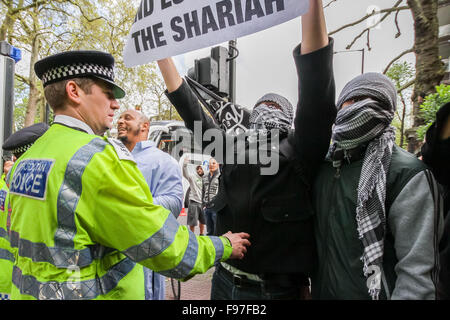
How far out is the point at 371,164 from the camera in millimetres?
1383

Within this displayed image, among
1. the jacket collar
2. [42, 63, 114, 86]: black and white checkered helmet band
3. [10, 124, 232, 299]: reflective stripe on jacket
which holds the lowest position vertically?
[10, 124, 232, 299]: reflective stripe on jacket

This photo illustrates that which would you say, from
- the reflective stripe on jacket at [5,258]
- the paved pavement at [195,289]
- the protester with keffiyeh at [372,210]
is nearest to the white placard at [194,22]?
the protester with keffiyeh at [372,210]

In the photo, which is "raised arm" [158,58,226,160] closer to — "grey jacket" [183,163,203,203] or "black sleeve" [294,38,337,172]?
"black sleeve" [294,38,337,172]

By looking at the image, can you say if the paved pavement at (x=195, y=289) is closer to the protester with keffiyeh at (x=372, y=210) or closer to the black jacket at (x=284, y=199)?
the black jacket at (x=284, y=199)

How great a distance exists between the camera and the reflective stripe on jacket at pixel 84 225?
1191 millimetres

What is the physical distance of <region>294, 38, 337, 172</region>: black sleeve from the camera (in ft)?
4.16

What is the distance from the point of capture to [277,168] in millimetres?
1562

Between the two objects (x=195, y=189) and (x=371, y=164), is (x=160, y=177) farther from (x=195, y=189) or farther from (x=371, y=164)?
(x=195, y=189)

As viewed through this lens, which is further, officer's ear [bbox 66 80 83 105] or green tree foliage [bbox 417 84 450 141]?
green tree foliage [bbox 417 84 450 141]

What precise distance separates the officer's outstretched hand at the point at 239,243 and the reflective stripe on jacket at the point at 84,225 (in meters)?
0.25

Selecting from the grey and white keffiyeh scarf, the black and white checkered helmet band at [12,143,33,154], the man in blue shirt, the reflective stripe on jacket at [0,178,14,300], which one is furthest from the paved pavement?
the grey and white keffiyeh scarf

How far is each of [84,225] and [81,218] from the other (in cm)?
4

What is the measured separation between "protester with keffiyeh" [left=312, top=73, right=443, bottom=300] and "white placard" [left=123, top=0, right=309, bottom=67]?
1.99 ft
